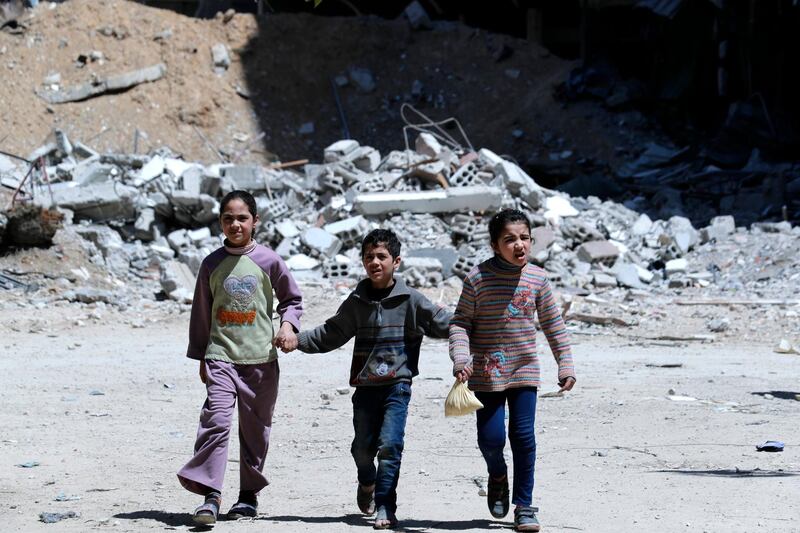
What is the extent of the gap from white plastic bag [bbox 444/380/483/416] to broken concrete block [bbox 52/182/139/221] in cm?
1247

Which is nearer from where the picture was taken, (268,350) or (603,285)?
(268,350)

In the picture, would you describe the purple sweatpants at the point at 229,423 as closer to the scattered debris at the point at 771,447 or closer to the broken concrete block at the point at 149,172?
the scattered debris at the point at 771,447

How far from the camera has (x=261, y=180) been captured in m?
17.3

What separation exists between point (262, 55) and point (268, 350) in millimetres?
20120

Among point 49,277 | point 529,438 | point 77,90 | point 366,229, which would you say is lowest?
point 529,438

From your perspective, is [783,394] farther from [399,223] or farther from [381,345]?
[399,223]

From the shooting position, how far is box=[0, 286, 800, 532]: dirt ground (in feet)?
16.0

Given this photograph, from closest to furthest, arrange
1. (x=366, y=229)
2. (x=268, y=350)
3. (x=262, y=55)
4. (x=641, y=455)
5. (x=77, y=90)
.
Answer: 1. (x=268, y=350)
2. (x=641, y=455)
3. (x=366, y=229)
4. (x=77, y=90)
5. (x=262, y=55)

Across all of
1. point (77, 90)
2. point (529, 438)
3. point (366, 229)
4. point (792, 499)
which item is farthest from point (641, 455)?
point (77, 90)

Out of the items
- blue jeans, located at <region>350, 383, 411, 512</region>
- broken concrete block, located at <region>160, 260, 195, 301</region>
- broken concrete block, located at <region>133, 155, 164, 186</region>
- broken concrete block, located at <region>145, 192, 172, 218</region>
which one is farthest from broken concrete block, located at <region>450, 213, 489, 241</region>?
blue jeans, located at <region>350, 383, 411, 512</region>

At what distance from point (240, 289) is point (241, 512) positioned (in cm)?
94

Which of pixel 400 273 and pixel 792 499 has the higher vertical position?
pixel 400 273

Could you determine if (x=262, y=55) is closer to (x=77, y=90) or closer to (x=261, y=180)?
(x=77, y=90)

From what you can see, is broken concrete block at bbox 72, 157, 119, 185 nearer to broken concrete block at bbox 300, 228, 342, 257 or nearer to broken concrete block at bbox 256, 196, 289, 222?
broken concrete block at bbox 256, 196, 289, 222
